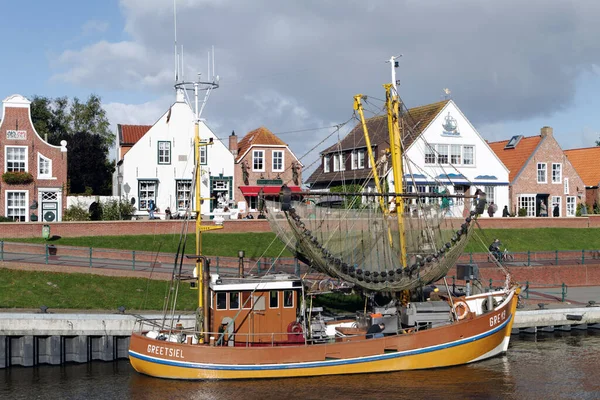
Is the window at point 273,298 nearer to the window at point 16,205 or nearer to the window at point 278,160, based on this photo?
the window at point 16,205

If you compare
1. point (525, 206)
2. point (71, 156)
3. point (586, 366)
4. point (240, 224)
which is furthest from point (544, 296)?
point (71, 156)

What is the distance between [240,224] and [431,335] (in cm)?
2298

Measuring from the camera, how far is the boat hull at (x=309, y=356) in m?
26.0

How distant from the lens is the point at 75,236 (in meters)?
44.5

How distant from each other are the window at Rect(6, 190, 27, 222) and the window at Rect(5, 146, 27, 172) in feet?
5.34

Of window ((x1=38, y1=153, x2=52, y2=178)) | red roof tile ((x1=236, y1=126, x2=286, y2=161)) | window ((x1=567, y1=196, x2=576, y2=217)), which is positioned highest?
red roof tile ((x1=236, y1=126, x2=286, y2=161))

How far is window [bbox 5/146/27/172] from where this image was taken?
1950 inches

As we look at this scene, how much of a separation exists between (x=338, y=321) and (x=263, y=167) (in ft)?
101

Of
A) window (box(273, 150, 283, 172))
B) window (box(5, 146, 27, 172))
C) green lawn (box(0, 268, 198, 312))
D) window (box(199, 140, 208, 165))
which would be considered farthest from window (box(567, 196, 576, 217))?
window (box(5, 146, 27, 172))

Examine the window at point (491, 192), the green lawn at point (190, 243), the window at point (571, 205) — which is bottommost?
the green lawn at point (190, 243)

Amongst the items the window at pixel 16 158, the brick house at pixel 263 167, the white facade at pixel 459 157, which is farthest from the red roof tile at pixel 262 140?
the window at pixel 16 158

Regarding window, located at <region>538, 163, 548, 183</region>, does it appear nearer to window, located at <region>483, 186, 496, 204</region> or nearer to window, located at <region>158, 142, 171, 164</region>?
window, located at <region>483, 186, 496, 204</region>

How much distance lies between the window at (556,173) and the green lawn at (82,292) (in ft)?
131

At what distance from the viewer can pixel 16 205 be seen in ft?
163
